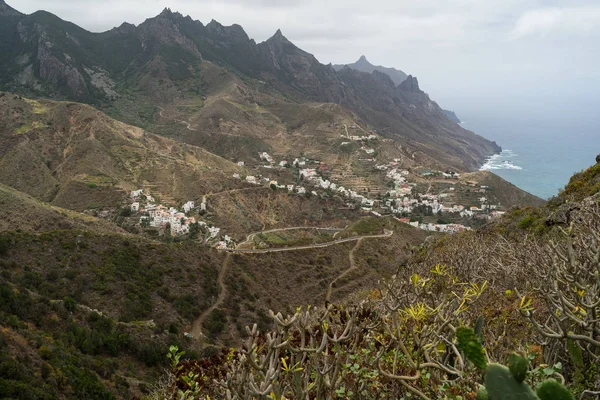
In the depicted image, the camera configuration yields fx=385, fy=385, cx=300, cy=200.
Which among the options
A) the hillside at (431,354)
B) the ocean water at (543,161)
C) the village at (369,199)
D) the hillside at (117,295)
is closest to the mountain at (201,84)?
the ocean water at (543,161)

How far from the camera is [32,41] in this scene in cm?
12800

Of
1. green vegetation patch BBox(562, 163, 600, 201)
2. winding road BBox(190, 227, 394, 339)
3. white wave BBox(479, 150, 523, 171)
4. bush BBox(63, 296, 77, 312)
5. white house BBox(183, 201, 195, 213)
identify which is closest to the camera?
bush BBox(63, 296, 77, 312)

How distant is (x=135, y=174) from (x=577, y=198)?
166ft

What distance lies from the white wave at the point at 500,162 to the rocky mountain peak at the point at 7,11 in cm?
17815

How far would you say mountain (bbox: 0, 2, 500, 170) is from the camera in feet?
351

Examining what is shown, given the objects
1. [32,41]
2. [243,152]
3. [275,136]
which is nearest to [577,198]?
[243,152]

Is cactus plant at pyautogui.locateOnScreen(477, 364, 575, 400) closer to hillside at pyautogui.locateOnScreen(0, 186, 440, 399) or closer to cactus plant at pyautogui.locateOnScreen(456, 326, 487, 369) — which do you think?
cactus plant at pyautogui.locateOnScreen(456, 326, 487, 369)

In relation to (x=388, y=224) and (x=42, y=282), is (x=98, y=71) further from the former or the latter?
(x=42, y=282)

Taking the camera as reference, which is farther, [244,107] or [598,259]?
[244,107]

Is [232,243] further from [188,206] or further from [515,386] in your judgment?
[515,386]

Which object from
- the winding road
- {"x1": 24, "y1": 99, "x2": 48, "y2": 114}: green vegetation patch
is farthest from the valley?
{"x1": 24, "y1": 99, "x2": 48, "y2": 114}: green vegetation patch

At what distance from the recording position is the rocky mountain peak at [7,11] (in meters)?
139

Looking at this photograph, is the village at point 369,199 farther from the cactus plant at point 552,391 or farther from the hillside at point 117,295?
the cactus plant at point 552,391

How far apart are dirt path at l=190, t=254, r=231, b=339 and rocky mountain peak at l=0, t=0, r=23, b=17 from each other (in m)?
163
